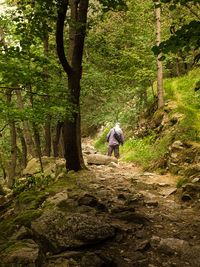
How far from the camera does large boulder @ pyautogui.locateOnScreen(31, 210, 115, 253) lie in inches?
108

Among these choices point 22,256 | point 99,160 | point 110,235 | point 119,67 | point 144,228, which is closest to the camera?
point 22,256

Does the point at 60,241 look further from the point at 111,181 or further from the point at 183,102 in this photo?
the point at 183,102

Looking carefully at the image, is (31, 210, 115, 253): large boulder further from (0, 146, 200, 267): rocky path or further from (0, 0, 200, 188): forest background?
(0, 0, 200, 188): forest background

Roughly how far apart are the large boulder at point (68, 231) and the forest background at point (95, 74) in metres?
2.65

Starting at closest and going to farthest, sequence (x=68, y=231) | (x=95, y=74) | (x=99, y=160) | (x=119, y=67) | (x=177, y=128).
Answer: (x=68, y=231), (x=177, y=128), (x=99, y=160), (x=95, y=74), (x=119, y=67)

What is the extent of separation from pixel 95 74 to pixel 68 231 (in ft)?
29.7

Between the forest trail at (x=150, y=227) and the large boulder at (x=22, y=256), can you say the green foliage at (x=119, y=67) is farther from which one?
the large boulder at (x=22, y=256)

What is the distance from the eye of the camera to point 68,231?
9.42 feet

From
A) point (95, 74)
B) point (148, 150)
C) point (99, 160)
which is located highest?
point (95, 74)

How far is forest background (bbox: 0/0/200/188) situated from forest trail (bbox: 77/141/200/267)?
2.41 metres

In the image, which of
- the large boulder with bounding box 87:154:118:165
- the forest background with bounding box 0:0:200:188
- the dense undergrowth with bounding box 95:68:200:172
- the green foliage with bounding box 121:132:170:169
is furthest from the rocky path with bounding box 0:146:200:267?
the large boulder with bounding box 87:154:118:165

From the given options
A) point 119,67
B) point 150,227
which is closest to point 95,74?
point 119,67

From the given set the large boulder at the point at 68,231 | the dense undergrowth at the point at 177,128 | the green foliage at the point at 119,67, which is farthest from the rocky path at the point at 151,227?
the green foliage at the point at 119,67

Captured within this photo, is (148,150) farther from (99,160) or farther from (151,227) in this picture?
(151,227)
